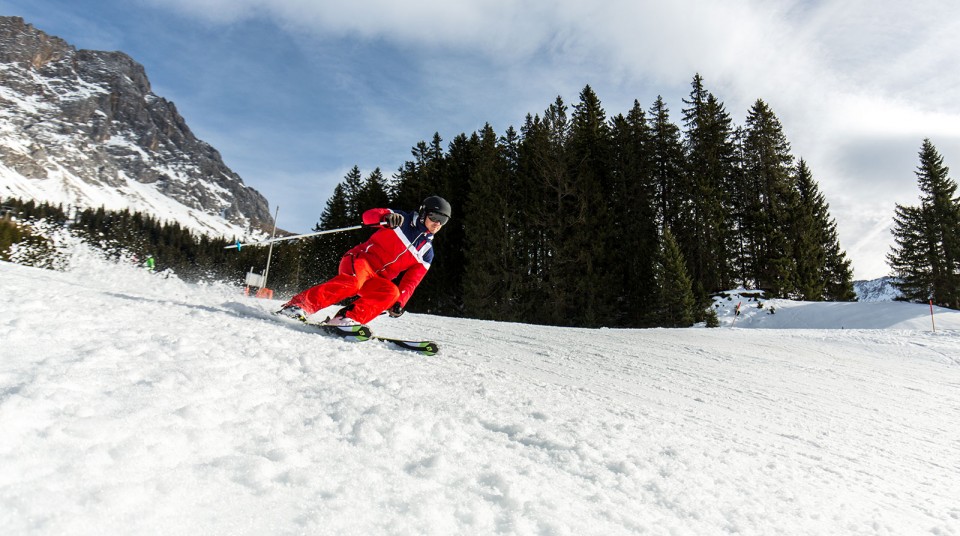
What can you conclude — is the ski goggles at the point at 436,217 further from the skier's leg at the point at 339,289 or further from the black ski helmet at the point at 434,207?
the skier's leg at the point at 339,289

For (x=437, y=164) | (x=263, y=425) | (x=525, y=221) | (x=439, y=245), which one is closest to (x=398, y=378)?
(x=263, y=425)

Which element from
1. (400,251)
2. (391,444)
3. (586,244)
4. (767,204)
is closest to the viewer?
(391,444)

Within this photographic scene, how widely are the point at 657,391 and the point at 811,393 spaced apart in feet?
5.59

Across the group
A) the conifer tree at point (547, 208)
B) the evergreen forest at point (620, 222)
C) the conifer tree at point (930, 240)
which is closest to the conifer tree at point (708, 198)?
the evergreen forest at point (620, 222)

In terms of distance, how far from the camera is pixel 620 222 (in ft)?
85.4

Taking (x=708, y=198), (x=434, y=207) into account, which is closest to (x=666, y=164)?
(x=708, y=198)

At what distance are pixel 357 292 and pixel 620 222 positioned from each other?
75.5 ft

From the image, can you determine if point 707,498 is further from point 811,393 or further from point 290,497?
point 811,393

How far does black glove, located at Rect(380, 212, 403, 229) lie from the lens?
4.97 meters

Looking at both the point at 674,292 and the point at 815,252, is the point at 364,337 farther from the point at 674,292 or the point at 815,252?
the point at 815,252

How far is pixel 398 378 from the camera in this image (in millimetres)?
2951

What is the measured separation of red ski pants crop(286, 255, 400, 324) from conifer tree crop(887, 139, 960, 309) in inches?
1550

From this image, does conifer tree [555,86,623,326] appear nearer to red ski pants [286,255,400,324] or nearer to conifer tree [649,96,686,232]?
conifer tree [649,96,686,232]

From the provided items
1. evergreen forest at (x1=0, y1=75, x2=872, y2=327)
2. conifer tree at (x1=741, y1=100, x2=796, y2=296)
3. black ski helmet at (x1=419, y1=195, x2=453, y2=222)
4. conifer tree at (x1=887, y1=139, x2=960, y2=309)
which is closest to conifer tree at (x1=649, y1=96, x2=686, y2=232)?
evergreen forest at (x1=0, y1=75, x2=872, y2=327)
